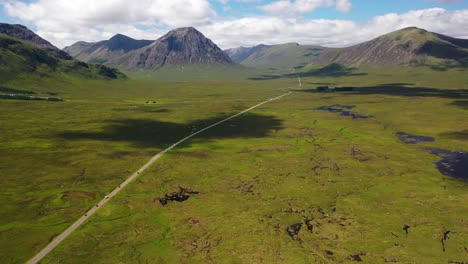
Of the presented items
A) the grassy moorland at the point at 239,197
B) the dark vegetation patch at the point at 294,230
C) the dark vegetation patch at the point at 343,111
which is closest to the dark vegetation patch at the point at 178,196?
the grassy moorland at the point at 239,197

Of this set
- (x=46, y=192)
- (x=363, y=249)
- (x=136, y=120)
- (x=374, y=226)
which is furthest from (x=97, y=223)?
(x=136, y=120)

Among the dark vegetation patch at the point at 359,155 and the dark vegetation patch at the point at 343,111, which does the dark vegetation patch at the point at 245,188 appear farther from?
the dark vegetation patch at the point at 343,111

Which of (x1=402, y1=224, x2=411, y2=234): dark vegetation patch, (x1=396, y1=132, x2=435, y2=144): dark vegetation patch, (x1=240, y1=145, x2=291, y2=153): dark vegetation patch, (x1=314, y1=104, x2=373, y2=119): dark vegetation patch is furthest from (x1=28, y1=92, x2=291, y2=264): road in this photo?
(x1=314, y1=104, x2=373, y2=119): dark vegetation patch

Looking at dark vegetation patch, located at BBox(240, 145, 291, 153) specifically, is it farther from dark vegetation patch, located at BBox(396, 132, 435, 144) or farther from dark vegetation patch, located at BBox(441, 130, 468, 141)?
dark vegetation patch, located at BBox(441, 130, 468, 141)

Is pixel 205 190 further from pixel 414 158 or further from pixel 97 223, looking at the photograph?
pixel 414 158

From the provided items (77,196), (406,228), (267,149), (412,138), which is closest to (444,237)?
(406,228)

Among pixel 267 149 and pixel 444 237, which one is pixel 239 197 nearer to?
pixel 444 237
